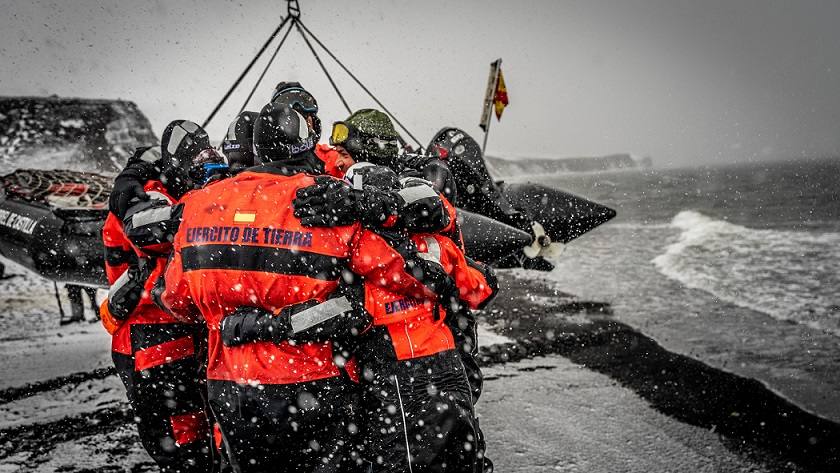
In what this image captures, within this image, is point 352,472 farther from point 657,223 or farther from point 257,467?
point 657,223

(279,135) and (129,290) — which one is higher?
(279,135)

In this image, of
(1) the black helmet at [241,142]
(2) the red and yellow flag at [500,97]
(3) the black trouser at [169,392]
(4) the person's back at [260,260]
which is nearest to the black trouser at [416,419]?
(4) the person's back at [260,260]

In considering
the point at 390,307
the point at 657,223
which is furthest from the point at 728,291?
the point at 657,223

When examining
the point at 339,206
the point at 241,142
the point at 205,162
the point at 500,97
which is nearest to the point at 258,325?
the point at 339,206

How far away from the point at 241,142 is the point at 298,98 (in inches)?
43.8

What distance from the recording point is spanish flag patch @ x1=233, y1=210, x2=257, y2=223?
173cm

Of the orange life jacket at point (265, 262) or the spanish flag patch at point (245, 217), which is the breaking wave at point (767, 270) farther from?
the spanish flag patch at point (245, 217)

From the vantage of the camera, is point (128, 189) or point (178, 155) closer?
point (128, 189)

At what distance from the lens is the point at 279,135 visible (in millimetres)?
1905

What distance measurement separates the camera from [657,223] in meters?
28.4

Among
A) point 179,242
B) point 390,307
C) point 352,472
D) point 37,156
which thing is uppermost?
point 37,156

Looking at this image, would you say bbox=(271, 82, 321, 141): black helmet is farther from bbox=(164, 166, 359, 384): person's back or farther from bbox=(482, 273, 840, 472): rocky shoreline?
bbox=(482, 273, 840, 472): rocky shoreline

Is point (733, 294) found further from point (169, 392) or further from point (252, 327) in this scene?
point (252, 327)

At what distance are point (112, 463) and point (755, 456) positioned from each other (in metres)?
4.53
